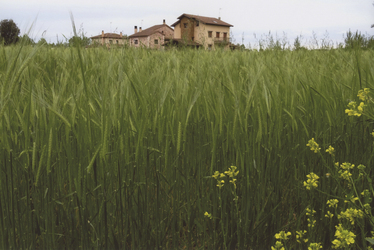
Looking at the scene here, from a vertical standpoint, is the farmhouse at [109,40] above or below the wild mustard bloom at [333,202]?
above

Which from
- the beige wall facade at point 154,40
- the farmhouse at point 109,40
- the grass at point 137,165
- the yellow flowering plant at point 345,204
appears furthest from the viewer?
the beige wall facade at point 154,40

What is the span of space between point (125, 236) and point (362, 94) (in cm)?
112

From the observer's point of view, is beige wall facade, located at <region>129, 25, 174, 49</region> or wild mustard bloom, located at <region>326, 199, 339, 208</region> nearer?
wild mustard bloom, located at <region>326, 199, 339, 208</region>

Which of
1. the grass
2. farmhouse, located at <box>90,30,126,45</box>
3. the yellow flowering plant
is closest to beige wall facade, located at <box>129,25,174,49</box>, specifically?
farmhouse, located at <box>90,30,126,45</box>

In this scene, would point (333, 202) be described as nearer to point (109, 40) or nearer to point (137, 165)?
point (137, 165)

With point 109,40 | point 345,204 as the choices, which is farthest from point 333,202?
point 109,40

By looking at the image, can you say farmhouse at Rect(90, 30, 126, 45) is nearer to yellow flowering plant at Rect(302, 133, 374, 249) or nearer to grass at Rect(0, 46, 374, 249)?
grass at Rect(0, 46, 374, 249)

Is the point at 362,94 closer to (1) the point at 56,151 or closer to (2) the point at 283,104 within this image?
(2) the point at 283,104

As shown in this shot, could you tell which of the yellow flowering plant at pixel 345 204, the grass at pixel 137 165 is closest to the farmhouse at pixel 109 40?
the grass at pixel 137 165

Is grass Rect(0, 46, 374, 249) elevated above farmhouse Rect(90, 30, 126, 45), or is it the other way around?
farmhouse Rect(90, 30, 126, 45)

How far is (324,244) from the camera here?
1.48m

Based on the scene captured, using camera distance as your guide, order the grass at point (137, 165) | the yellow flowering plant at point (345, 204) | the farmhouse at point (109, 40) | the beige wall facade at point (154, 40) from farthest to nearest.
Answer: the beige wall facade at point (154, 40) < the farmhouse at point (109, 40) < the grass at point (137, 165) < the yellow flowering plant at point (345, 204)

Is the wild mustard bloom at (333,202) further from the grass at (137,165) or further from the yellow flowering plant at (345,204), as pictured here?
the grass at (137,165)

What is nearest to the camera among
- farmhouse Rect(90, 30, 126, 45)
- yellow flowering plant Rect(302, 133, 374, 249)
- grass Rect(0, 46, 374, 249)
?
yellow flowering plant Rect(302, 133, 374, 249)
